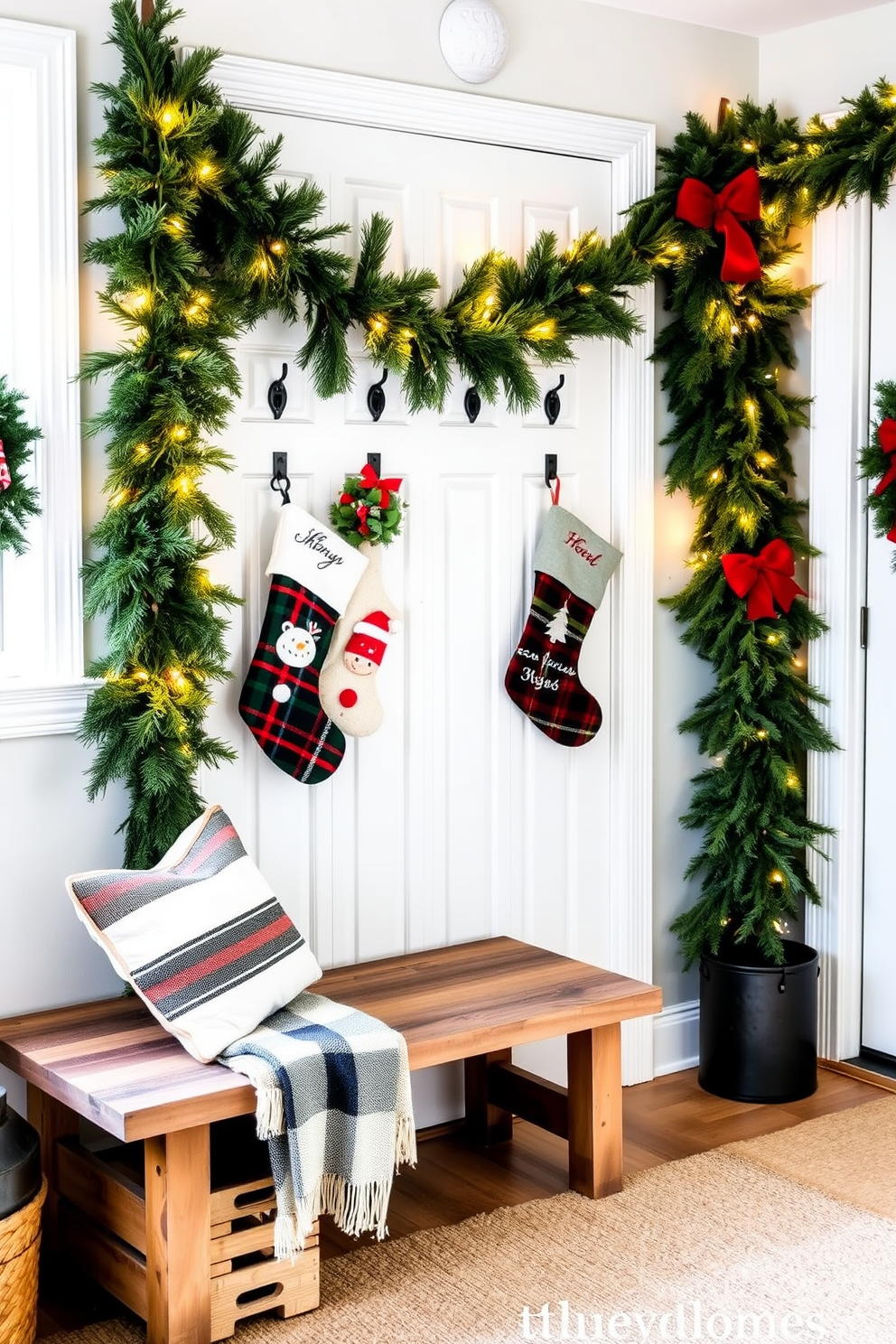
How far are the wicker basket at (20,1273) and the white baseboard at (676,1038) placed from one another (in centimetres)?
171

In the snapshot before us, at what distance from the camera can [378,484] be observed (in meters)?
2.86

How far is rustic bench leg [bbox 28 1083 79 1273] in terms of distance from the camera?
251 centimetres

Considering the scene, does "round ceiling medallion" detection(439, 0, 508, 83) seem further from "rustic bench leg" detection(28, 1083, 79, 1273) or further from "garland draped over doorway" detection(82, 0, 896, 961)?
"rustic bench leg" detection(28, 1083, 79, 1273)

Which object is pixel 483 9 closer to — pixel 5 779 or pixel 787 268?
pixel 787 268

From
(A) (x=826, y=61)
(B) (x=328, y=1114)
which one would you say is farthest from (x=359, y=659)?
(A) (x=826, y=61)

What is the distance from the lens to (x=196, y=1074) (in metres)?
2.21

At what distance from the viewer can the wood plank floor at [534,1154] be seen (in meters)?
2.46

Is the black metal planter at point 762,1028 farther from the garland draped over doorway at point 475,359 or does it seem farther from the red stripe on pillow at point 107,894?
the red stripe on pillow at point 107,894

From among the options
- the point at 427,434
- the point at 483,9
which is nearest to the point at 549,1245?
the point at 427,434

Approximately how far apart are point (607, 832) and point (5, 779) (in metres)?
1.45

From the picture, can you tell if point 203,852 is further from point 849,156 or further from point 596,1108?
point 849,156

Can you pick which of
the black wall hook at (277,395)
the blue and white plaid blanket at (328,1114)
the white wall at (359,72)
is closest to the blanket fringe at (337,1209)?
the blue and white plaid blanket at (328,1114)

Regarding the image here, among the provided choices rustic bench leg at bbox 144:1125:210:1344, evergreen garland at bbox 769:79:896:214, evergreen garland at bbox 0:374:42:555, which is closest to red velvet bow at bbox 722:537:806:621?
evergreen garland at bbox 769:79:896:214

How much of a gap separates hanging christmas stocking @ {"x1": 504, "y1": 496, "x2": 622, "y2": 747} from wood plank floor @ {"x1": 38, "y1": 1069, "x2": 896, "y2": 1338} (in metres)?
0.88
